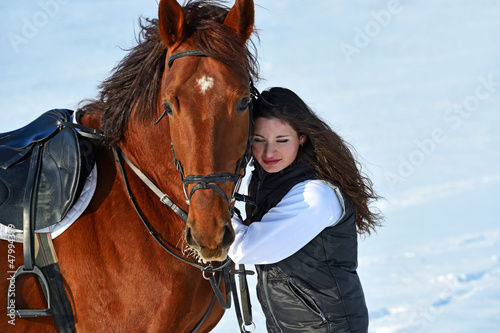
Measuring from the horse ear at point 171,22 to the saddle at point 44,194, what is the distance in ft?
2.55

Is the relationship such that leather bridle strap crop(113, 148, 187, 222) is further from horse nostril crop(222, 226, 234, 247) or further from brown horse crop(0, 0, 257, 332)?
horse nostril crop(222, 226, 234, 247)

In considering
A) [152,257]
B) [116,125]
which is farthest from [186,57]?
[152,257]

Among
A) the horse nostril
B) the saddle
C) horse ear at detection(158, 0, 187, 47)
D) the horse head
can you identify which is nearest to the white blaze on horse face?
the horse head

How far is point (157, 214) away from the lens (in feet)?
10.3

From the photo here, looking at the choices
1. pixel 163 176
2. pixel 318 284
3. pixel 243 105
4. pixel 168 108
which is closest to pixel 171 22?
pixel 168 108

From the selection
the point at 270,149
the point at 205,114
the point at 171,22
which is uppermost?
the point at 171,22

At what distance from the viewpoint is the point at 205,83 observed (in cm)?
267

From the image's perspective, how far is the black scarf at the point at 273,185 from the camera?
3.26m

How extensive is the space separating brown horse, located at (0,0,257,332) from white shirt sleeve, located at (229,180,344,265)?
9.9 inches

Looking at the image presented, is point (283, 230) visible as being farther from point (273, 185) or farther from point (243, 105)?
point (243, 105)

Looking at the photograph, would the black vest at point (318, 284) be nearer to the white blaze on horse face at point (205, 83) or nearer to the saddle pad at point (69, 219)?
the white blaze on horse face at point (205, 83)

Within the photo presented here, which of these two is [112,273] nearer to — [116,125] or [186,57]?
[116,125]

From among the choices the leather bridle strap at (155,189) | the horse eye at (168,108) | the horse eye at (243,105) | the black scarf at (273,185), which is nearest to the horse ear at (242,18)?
the horse eye at (243,105)

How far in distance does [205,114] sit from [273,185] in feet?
2.95
